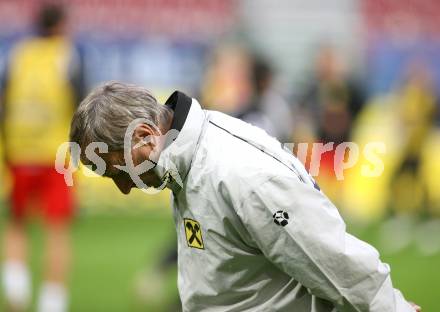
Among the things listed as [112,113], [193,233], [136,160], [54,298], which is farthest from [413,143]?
[112,113]

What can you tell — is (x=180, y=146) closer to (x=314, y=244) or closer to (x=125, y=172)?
(x=125, y=172)

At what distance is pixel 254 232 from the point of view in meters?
3.33

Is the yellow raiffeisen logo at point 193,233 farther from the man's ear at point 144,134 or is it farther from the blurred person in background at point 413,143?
the blurred person in background at point 413,143

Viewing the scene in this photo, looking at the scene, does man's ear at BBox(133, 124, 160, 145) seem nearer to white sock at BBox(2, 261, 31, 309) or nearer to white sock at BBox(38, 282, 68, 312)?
white sock at BBox(38, 282, 68, 312)

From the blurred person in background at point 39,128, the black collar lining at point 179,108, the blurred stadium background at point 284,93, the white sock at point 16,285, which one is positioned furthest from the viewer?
the blurred stadium background at point 284,93

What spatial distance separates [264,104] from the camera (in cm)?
841

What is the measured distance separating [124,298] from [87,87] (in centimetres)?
202

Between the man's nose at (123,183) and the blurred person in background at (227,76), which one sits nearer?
the man's nose at (123,183)

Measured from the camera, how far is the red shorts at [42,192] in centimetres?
844

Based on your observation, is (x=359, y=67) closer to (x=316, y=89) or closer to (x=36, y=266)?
(x=316, y=89)

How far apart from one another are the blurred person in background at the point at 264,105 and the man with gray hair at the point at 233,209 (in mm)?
4456

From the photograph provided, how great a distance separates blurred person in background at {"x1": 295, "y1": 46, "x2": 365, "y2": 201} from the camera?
46.4 ft

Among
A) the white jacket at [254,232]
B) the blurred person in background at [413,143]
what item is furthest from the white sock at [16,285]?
the blurred person in background at [413,143]

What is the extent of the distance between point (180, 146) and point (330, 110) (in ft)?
36.1
